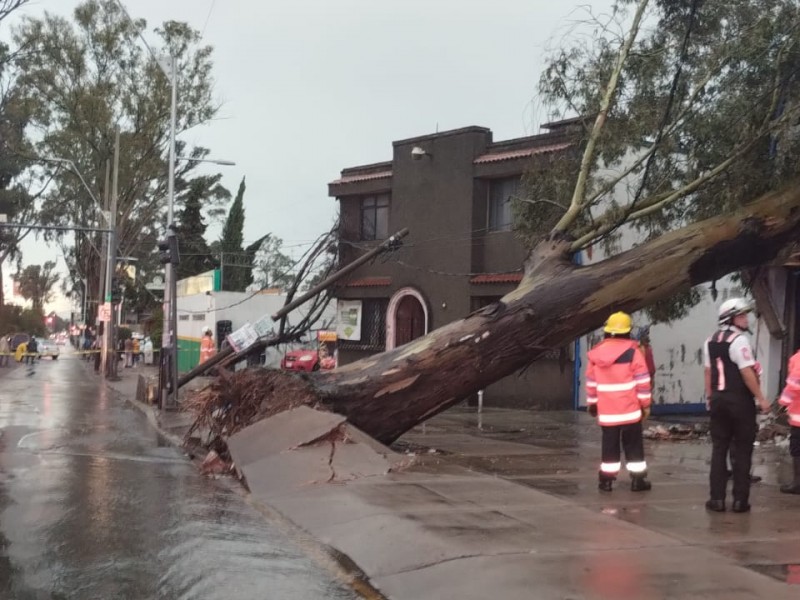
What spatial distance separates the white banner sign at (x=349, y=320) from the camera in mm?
27188

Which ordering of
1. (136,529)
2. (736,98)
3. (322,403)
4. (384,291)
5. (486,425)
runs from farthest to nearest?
(384,291) → (486,425) → (736,98) → (322,403) → (136,529)

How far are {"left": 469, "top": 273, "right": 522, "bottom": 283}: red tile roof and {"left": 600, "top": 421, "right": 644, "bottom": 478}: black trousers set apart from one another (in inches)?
526

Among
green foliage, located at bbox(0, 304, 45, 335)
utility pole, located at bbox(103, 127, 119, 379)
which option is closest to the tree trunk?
utility pole, located at bbox(103, 127, 119, 379)

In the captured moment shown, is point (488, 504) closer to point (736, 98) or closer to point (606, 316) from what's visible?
point (606, 316)

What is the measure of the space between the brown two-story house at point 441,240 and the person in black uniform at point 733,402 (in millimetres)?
12759

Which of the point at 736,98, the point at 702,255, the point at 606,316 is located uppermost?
the point at 736,98

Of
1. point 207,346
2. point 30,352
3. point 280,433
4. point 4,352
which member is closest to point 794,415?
point 280,433

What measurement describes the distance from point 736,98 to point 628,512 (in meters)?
7.30

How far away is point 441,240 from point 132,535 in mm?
17589

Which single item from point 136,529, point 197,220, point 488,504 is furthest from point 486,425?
point 197,220

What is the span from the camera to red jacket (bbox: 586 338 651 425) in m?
8.60

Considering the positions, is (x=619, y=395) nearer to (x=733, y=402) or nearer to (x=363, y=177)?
(x=733, y=402)

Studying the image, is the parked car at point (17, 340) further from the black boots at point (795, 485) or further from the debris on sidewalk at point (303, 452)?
the black boots at point (795, 485)

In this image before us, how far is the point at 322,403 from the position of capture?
11289 millimetres
